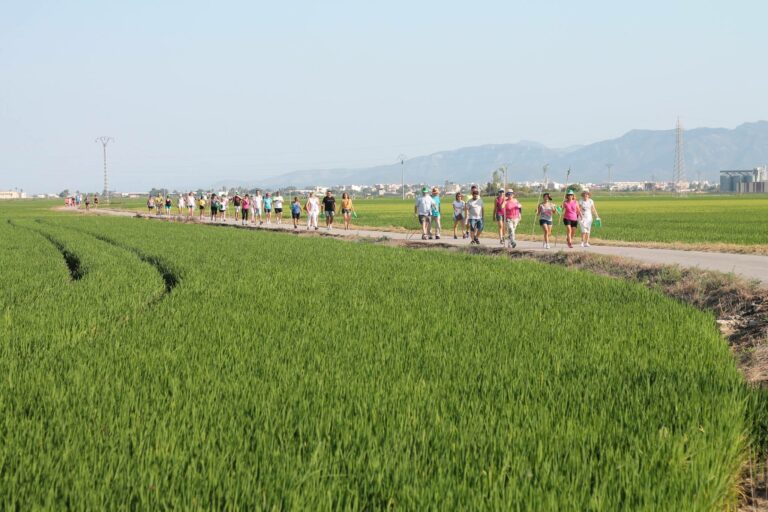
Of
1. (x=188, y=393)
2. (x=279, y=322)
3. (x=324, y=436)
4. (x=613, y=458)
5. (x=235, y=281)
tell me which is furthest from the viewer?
(x=235, y=281)

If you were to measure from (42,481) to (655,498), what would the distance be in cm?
282

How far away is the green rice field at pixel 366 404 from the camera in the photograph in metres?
4.04

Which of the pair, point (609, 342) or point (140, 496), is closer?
point (140, 496)

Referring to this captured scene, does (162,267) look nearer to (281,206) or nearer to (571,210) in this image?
(571,210)

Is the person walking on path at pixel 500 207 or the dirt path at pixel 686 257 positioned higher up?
the person walking on path at pixel 500 207

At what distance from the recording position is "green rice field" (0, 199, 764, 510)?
13.3 ft

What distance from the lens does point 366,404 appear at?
540 centimetres

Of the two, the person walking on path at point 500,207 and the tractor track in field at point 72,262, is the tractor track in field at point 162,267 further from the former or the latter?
the person walking on path at point 500,207

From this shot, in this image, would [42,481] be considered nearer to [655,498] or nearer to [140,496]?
[140,496]

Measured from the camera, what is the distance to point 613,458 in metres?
4.46

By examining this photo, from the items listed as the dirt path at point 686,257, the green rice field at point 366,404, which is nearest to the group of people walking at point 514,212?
the dirt path at point 686,257

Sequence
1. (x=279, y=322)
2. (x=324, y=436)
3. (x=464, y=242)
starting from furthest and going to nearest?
(x=464, y=242), (x=279, y=322), (x=324, y=436)

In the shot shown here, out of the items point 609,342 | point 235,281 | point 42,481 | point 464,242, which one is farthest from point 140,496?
point 464,242

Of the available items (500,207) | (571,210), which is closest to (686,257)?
(571,210)
